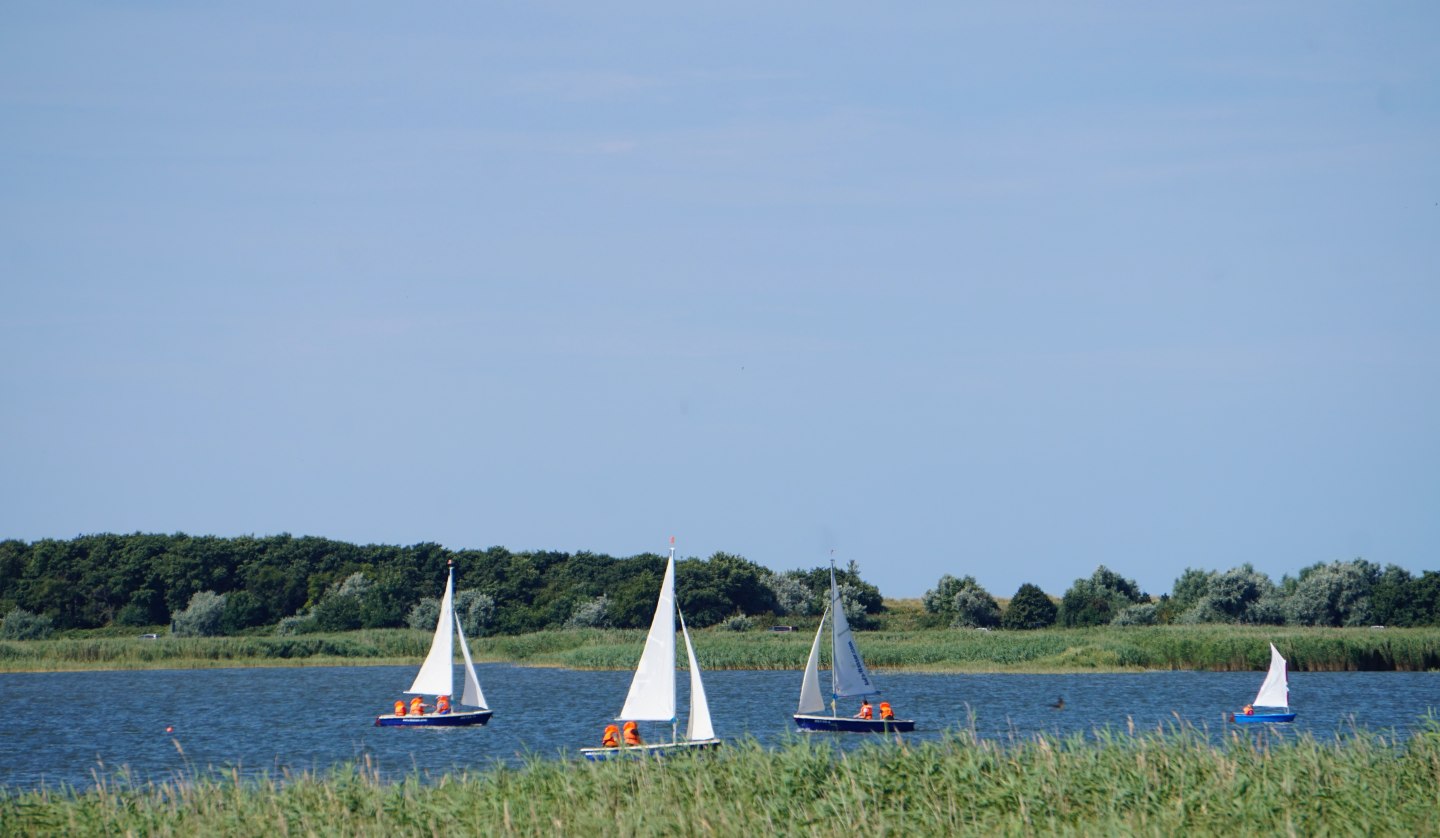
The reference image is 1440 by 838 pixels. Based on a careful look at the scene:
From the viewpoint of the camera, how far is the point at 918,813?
18.0 meters

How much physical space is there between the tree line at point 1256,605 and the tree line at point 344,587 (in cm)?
949

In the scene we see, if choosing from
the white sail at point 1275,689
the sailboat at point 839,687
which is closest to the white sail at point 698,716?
the sailboat at point 839,687

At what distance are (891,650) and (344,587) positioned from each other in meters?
47.3

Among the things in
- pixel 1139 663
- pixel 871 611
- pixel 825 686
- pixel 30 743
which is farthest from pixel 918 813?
pixel 871 611

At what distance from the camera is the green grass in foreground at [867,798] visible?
56.5 ft

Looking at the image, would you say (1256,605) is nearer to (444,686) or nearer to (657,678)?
(444,686)

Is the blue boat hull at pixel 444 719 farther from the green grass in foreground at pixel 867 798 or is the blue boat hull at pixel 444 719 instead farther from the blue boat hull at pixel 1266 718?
the green grass in foreground at pixel 867 798

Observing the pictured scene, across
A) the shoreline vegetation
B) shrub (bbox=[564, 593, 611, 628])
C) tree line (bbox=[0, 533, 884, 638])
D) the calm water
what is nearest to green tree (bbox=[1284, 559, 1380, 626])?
the shoreline vegetation

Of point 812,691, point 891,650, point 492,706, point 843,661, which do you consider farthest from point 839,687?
point 891,650

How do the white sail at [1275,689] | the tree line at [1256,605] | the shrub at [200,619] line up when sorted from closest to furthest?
the white sail at [1275,689] → the tree line at [1256,605] → the shrub at [200,619]

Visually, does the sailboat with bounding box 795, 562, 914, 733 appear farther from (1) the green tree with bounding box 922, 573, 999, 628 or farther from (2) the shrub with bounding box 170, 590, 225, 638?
(2) the shrub with bounding box 170, 590, 225, 638

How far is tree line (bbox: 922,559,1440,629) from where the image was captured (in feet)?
289

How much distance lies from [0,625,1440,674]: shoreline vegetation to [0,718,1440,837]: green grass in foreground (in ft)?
154

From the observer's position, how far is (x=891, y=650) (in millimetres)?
72438
